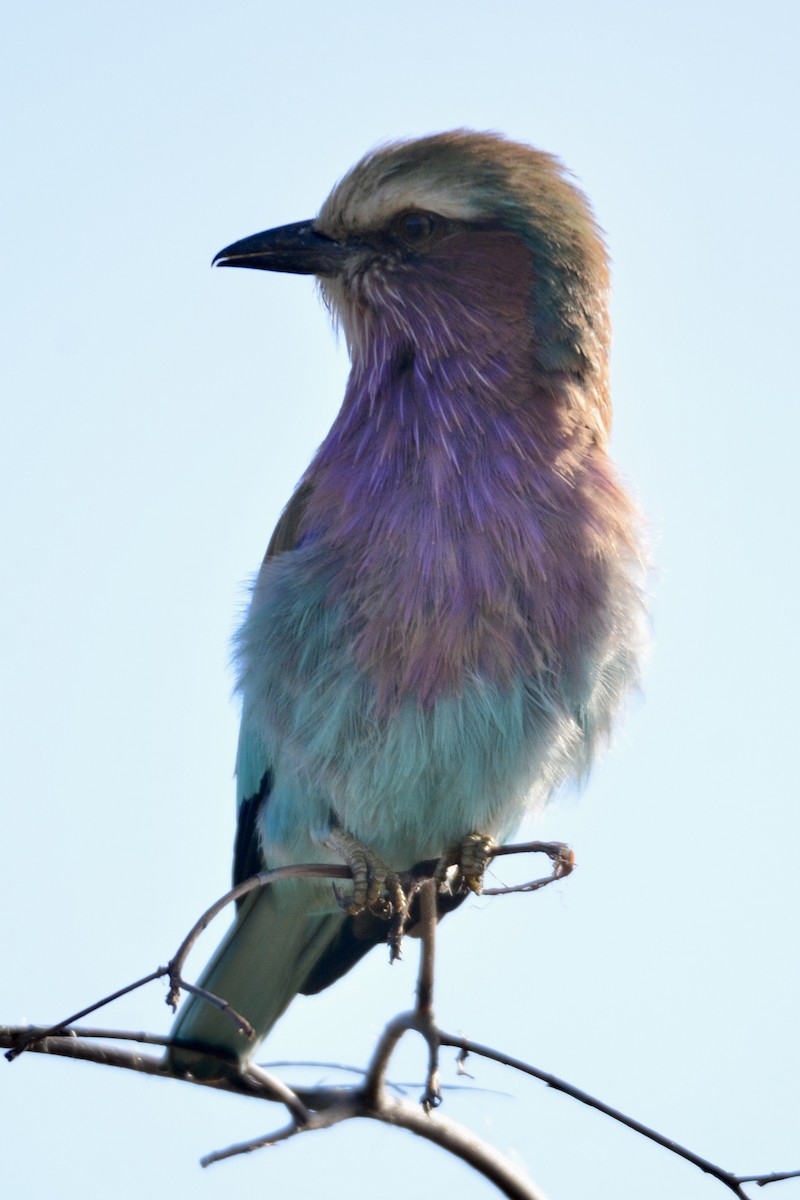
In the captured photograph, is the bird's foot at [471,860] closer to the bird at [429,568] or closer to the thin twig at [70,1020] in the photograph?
the bird at [429,568]

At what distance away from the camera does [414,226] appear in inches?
162

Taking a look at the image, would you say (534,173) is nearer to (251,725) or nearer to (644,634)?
(644,634)

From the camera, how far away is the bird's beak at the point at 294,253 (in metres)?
4.20

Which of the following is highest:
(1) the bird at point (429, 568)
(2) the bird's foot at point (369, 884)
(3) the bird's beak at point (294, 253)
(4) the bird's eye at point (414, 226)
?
(4) the bird's eye at point (414, 226)

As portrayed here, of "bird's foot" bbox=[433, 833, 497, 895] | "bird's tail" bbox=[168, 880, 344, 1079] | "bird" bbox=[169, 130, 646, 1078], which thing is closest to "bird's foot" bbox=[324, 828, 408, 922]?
"bird" bbox=[169, 130, 646, 1078]

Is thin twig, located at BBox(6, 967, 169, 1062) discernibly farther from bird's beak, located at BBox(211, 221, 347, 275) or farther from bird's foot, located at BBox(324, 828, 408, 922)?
bird's beak, located at BBox(211, 221, 347, 275)

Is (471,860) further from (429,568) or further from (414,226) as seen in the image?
(414,226)

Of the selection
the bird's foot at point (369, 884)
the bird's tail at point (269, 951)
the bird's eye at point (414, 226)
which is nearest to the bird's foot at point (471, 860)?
the bird's foot at point (369, 884)

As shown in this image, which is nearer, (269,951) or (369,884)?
(369,884)

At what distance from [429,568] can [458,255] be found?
3.08 ft

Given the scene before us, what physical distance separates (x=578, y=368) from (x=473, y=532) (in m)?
0.60

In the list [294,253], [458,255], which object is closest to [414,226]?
[458,255]

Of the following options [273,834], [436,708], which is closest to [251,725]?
[273,834]

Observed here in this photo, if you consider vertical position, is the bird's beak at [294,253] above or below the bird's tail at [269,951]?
above
